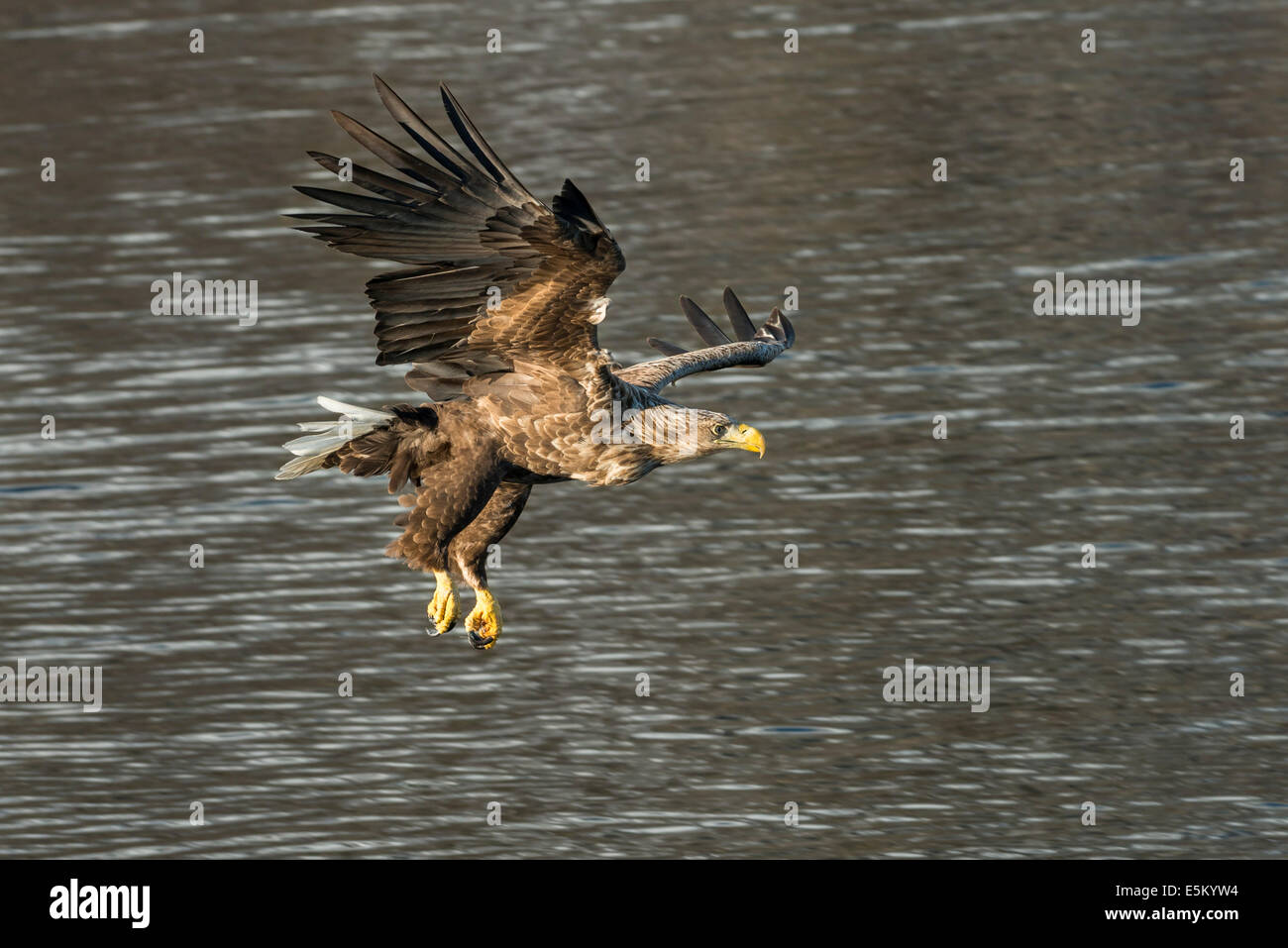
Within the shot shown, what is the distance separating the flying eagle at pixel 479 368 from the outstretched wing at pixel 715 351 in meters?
0.74

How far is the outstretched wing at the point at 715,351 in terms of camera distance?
11.1 meters

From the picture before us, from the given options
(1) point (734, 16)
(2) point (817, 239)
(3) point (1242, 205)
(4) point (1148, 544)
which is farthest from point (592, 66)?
(4) point (1148, 544)

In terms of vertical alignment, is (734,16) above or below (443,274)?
above

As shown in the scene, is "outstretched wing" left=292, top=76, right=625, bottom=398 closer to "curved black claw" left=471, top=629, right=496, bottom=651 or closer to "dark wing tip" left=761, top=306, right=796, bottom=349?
"curved black claw" left=471, top=629, right=496, bottom=651

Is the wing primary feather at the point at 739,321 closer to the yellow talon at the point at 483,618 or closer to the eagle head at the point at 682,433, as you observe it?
the eagle head at the point at 682,433

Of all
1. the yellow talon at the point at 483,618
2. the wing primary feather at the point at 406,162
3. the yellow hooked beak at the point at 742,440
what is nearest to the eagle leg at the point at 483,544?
the yellow talon at the point at 483,618

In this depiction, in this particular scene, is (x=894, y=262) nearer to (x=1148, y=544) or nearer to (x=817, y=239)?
(x=817, y=239)

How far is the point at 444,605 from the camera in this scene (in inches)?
416

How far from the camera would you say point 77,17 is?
29.2 metres

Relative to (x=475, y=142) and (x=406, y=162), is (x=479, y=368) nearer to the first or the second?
(x=406, y=162)

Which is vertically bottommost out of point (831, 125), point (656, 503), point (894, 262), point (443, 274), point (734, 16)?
point (656, 503)

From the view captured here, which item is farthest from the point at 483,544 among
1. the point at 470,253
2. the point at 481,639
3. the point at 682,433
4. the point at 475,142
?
the point at 475,142

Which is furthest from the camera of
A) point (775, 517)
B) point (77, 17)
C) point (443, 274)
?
point (77, 17)

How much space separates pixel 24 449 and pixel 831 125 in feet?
32.4
